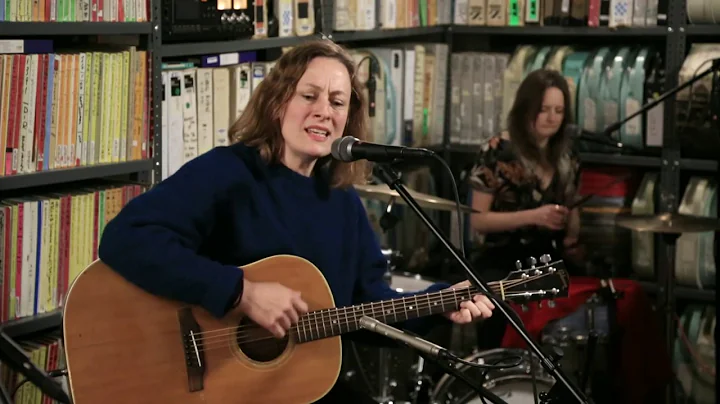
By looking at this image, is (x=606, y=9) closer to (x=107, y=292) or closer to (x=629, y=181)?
(x=629, y=181)

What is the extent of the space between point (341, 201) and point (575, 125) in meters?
1.43

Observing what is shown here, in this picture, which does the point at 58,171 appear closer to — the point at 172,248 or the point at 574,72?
the point at 172,248

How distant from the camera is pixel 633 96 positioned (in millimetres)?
3670

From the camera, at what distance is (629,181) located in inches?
151

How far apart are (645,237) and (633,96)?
49cm

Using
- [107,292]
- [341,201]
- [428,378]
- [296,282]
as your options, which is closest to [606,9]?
[428,378]

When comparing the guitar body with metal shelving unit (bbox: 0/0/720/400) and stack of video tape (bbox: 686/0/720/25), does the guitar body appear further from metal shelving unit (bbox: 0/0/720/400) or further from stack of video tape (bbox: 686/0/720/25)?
stack of video tape (bbox: 686/0/720/25)

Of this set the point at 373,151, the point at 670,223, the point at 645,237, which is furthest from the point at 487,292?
the point at 645,237

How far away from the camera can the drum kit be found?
2881mm

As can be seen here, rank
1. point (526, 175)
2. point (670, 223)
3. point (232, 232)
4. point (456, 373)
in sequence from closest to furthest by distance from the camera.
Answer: point (456, 373) < point (232, 232) < point (670, 223) < point (526, 175)

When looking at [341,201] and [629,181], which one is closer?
[341,201]

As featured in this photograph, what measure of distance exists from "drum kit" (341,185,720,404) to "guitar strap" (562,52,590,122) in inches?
24.2

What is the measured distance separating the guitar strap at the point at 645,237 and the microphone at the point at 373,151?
2.13 metres

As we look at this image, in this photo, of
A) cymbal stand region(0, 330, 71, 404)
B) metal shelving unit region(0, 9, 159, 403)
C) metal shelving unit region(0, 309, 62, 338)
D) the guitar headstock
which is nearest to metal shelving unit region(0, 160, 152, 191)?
metal shelving unit region(0, 9, 159, 403)
